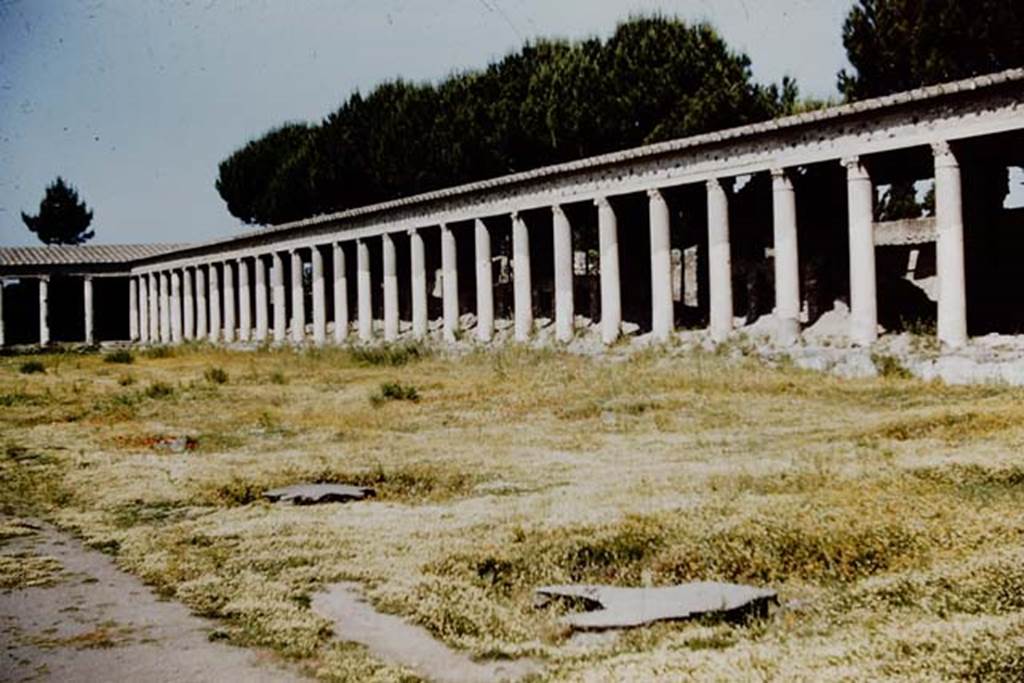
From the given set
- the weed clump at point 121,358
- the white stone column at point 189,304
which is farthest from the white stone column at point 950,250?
the white stone column at point 189,304

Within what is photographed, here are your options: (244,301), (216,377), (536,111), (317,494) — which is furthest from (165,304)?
(317,494)

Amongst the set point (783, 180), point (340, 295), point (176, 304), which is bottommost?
point (340, 295)

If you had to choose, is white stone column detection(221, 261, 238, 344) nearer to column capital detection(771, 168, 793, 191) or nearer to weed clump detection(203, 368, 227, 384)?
weed clump detection(203, 368, 227, 384)

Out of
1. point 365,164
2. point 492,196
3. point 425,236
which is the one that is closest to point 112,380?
point 492,196

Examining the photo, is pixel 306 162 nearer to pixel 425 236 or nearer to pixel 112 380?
pixel 425 236

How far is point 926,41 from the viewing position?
3538 cm

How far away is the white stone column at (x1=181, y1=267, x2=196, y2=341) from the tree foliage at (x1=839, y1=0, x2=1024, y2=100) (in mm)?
38607

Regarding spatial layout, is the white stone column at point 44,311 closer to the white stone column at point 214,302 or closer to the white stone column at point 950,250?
the white stone column at point 214,302

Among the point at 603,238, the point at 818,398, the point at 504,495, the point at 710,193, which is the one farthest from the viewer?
the point at 603,238

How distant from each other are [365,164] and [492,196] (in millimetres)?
21277

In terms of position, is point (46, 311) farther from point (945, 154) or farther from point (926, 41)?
point (945, 154)

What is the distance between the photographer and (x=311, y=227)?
48.8 meters

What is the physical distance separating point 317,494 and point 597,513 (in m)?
3.52

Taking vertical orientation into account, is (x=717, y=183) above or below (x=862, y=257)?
above
